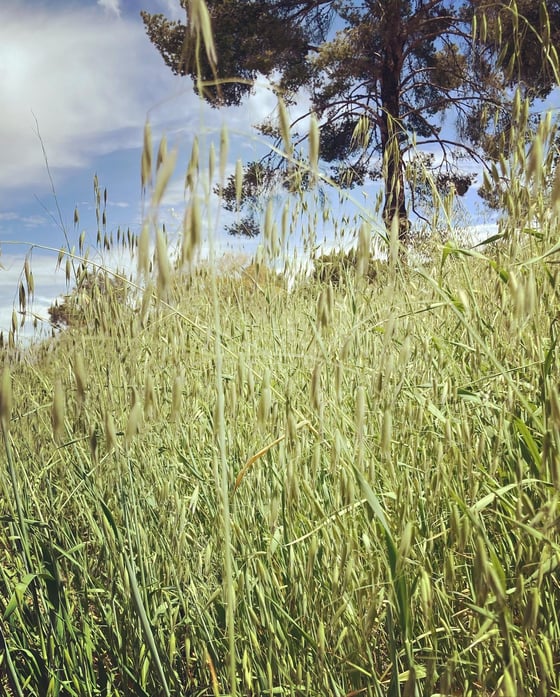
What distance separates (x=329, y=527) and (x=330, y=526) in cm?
3

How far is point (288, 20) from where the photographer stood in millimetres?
9242

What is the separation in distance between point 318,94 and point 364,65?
53.2 inches

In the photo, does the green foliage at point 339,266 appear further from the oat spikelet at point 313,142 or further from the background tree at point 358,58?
the background tree at point 358,58

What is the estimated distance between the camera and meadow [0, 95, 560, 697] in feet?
2.70

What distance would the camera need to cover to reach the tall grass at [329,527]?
82 centimetres

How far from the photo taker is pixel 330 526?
1017 millimetres

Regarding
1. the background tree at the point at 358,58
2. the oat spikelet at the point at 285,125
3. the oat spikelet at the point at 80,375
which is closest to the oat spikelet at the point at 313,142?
the oat spikelet at the point at 285,125

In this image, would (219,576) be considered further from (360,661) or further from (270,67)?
(270,67)

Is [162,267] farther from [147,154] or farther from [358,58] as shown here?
[358,58]

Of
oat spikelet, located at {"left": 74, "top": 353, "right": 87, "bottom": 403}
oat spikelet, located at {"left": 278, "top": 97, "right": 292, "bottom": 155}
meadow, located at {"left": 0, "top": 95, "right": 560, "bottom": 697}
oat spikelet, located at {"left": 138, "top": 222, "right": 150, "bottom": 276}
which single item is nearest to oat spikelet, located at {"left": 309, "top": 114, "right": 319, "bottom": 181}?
oat spikelet, located at {"left": 278, "top": 97, "right": 292, "bottom": 155}

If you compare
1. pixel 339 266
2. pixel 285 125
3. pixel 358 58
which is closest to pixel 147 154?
pixel 285 125

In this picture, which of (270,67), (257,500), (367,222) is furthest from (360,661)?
(270,67)

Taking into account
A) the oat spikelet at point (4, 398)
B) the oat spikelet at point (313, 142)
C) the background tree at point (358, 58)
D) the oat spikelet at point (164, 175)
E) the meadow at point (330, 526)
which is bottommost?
the meadow at point (330, 526)

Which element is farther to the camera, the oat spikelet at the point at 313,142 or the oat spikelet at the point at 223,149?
the oat spikelet at the point at 313,142
